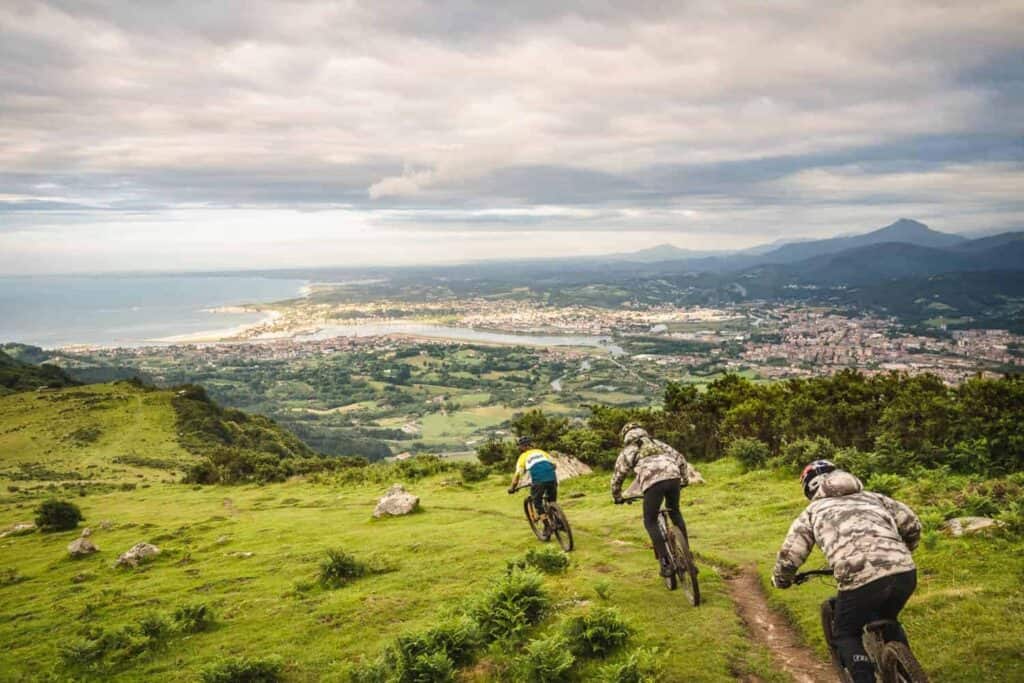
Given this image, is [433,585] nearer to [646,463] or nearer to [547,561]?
[547,561]

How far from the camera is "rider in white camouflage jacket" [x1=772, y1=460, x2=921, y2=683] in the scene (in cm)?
484

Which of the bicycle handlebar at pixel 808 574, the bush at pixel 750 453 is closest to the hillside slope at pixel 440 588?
the bush at pixel 750 453

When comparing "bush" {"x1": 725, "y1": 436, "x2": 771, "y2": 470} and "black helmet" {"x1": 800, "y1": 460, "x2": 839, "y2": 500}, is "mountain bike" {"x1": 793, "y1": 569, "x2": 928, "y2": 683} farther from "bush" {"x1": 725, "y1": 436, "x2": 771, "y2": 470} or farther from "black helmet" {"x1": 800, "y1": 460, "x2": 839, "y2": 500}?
"bush" {"x1": 725, "y1": 436, "x2": 771, "y2": 470}

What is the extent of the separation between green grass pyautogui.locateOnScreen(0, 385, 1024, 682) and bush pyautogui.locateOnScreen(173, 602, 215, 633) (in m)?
0.18

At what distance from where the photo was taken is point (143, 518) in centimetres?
2206

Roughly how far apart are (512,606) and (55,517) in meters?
21.1

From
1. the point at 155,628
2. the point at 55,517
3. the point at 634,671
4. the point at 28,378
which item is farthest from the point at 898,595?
the point at 28,378

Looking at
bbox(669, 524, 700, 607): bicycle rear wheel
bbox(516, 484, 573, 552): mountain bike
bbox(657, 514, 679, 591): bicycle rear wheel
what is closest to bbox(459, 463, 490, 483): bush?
bbox(516, 484, 573, 552): mountain bike

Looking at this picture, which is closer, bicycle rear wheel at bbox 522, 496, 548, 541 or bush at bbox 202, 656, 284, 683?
bush at bbox 202, 656, 284, 683

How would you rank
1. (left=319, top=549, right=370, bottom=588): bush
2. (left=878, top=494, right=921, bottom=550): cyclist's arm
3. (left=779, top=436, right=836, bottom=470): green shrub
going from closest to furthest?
(left=878, top=494, right=921, bottom=550): cyclist's arm < (left=319, top=549, right=370, bottom=588): bush < (left=779, top=436, right=836, bottom=470): green shrub

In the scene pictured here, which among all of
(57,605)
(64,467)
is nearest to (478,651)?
(57,605)

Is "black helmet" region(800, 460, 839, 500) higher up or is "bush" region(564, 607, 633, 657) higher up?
"black helmet" region(800, 460, 839, 500)

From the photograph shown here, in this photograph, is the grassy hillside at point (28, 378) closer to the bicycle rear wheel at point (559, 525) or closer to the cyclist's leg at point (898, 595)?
the bicycle rear wheel at point (559, 525)

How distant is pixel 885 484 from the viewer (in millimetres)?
12578
